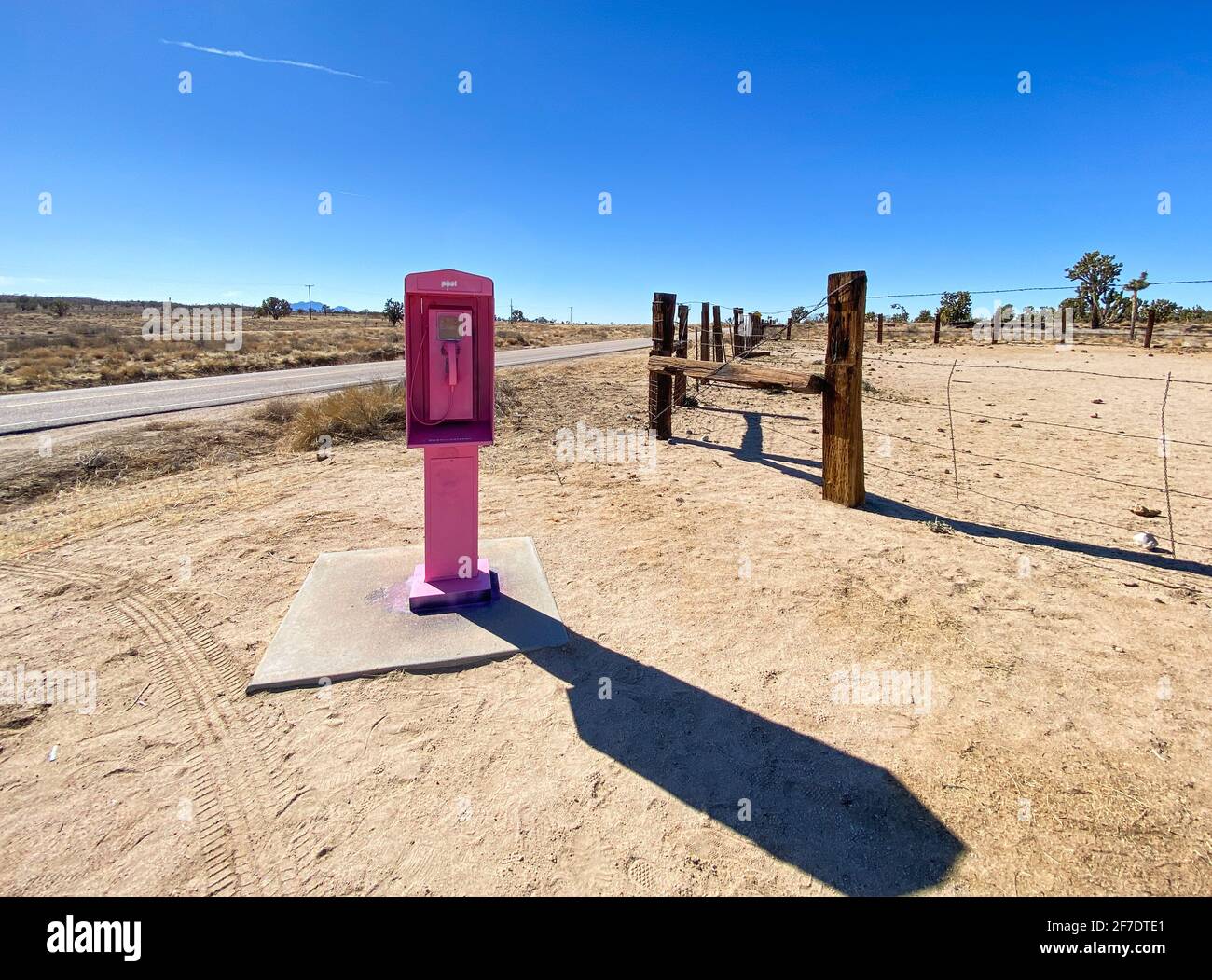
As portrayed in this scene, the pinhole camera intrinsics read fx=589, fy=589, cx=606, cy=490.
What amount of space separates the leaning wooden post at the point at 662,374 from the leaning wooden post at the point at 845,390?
10.9 feet

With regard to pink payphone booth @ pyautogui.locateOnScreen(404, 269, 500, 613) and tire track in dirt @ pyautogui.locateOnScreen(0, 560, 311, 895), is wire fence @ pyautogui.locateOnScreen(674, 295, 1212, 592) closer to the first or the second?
pink payphone booth @ pyautogui.locateOnScreen(404, 269, 500, 613)

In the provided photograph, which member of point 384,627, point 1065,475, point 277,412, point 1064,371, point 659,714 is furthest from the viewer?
point 277,412

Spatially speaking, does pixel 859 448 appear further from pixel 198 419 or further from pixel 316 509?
pixel 198 419

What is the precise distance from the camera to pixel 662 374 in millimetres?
8883

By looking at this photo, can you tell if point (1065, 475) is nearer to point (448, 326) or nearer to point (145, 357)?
point (448, 326)

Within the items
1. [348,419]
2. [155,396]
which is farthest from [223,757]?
[155,396]

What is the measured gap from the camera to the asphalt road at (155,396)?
415 inches

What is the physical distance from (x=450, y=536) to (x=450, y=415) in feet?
2.62

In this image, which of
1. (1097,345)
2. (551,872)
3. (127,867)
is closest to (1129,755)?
(551,872)

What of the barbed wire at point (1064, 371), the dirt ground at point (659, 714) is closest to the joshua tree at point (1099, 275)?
the barbed wire at point (1064, 371)

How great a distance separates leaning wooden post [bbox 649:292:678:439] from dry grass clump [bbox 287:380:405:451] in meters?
4.01

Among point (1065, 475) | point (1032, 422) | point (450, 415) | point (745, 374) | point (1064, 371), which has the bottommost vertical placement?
point (1065, 475)

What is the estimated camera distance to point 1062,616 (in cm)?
374
